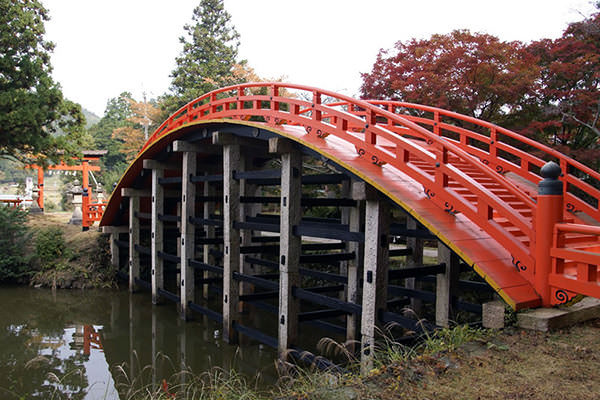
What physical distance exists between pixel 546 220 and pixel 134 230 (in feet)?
39.1

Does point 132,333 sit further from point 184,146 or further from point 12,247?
point 12,247

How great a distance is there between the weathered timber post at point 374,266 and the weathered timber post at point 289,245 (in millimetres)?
1735

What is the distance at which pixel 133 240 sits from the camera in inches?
549

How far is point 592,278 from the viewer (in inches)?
173

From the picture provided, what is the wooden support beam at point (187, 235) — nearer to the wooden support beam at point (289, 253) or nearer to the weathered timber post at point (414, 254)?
the wooden support beam at point (289, 253)

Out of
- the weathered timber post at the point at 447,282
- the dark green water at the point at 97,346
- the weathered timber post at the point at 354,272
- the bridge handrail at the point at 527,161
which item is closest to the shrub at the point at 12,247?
the dark green water at the point at 97,346

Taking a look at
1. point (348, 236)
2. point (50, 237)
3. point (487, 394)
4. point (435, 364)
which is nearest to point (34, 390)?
Answer: point (348, 236)

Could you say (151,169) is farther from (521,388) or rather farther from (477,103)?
A: (521,388)

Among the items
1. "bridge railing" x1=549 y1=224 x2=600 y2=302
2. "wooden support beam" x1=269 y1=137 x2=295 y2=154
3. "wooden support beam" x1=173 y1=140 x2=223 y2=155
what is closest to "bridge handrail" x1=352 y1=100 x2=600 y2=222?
"bridge railing" x1=549 y1=224 x2=600 y2=302

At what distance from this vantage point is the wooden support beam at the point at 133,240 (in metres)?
13.9

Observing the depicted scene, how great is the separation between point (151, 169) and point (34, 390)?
6.66 m

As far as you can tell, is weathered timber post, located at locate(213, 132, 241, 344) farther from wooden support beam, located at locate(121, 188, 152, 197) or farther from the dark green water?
wooden support beam, located at locate(121, 188, 152, 197)

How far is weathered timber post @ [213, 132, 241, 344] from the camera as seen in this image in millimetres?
9047

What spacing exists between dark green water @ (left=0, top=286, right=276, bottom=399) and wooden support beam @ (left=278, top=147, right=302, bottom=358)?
2.65ft
